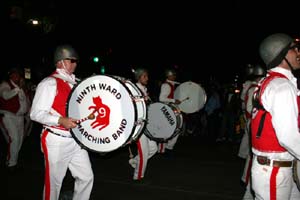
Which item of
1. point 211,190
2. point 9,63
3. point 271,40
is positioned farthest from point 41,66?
point 271,40

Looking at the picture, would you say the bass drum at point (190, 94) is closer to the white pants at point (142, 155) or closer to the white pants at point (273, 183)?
the white pants at point (142, 155)

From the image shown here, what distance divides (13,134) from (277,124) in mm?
5710

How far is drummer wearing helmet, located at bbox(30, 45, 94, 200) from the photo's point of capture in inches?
156

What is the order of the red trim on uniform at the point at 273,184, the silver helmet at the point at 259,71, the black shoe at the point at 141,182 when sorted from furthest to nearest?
the silver helmet at the point at 259,71
the black shoe at the point at 141,182
the red trim on uniform at the point at 273,184

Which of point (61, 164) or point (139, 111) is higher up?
point (139, 111)

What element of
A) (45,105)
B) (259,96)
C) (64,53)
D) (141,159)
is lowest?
(141,159)

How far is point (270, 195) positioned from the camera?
9.56 ft

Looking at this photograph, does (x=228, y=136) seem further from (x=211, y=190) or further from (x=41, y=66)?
(x=41, y=66)

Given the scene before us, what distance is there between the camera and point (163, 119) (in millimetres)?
7219

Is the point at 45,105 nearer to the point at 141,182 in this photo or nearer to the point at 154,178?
the point at 141,182

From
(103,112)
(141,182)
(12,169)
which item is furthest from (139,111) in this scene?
(12,169)

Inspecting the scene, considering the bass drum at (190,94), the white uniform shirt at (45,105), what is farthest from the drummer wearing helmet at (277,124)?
the bass drum at (190,94)

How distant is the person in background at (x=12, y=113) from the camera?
23.6 feet

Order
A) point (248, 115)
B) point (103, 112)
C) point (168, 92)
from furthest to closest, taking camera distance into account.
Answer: point (168, 92), point (248, 115), point (103, 112)
